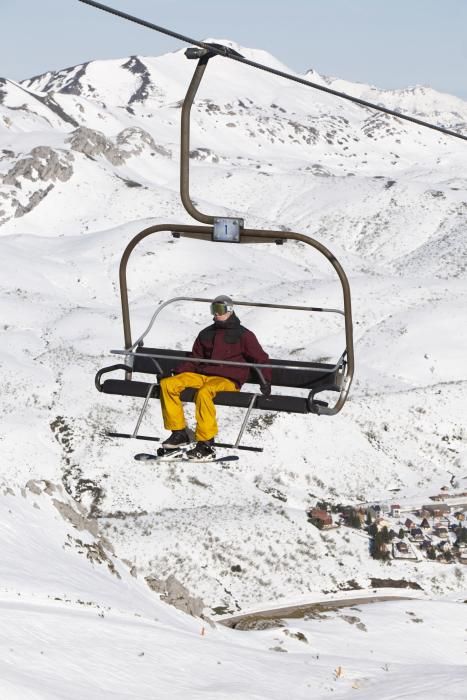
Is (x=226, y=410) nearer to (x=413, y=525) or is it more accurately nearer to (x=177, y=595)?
(x=413, y=525)

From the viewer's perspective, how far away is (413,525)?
46.4 metres

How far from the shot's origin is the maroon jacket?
13.8 meters

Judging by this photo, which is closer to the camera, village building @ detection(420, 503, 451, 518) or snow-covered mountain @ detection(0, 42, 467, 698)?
snow-covered mountain @ detection(0, 42, 467, 698)

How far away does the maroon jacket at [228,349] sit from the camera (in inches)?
544

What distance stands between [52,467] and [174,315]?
27.1m

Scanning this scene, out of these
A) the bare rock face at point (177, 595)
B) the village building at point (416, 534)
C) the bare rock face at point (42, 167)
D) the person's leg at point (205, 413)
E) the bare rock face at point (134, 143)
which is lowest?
the bare rock face at point (177, 595)

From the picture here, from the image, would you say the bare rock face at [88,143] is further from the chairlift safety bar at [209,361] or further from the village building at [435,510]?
the chairlift safety bar at [209,361]

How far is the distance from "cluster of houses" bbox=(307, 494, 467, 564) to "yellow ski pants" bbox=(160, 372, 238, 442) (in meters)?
33.1

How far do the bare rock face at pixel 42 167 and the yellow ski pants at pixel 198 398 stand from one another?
109135 millimetres

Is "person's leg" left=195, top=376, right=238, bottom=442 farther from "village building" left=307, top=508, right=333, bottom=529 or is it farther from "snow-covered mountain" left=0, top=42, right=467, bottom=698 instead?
"village building" left=307, top=508, right=333, bottom=529

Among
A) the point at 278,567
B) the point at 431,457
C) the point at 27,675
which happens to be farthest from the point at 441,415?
the point at 27,675

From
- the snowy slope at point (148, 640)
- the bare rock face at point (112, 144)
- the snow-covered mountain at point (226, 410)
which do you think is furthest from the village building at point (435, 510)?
the bare rock face at point (112, 144)

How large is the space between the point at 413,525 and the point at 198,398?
117 feet

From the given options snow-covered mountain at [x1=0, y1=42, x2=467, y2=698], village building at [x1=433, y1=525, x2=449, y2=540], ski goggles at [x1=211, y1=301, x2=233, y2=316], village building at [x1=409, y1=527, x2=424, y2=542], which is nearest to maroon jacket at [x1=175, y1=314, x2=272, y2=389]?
ski goggles at [x1=211, y1=301, x2=233, y2=316]
